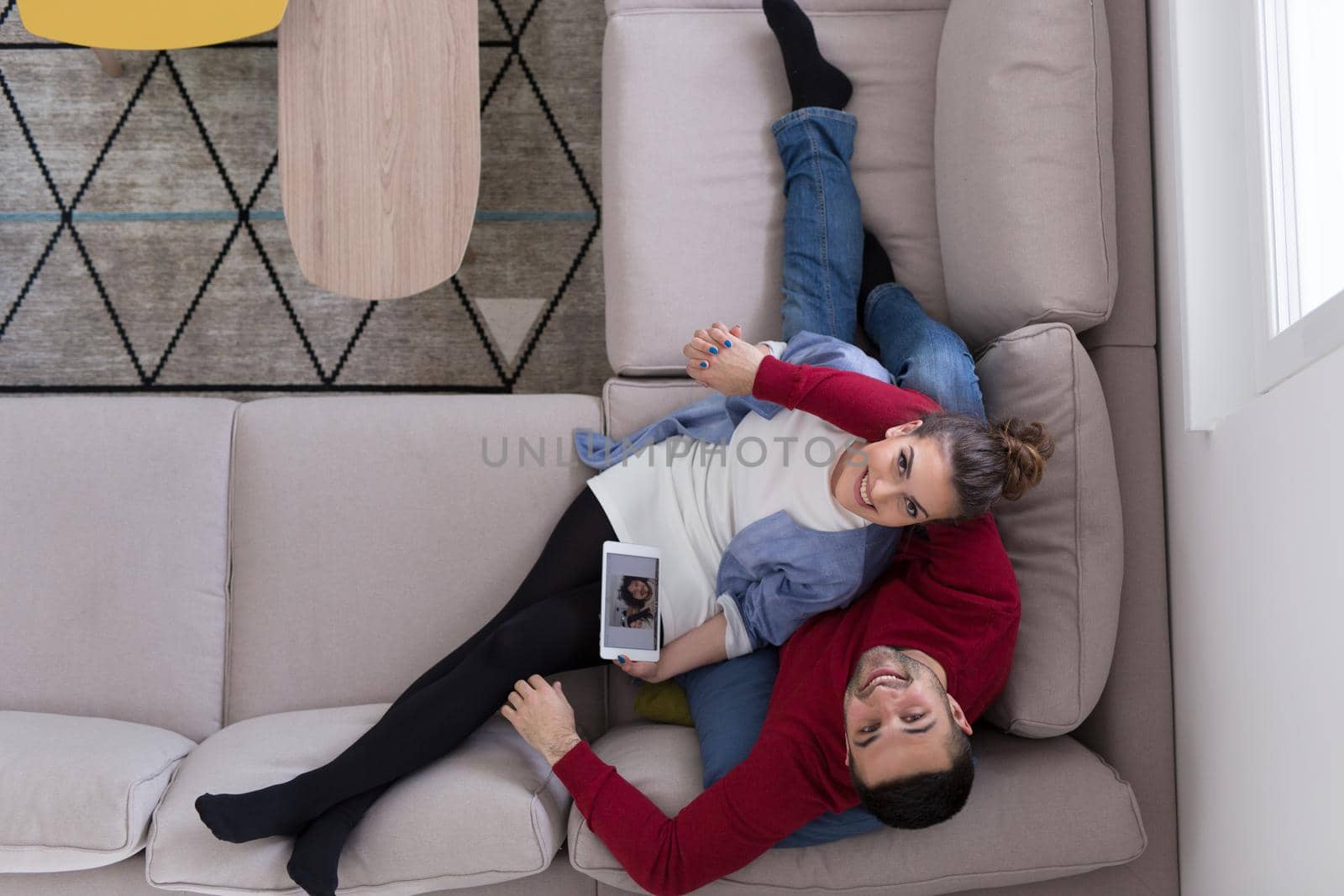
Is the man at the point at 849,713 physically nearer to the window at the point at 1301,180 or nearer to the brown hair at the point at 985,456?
the brown hair at the point at 985,456

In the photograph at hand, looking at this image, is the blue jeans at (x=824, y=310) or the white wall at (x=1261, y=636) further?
the blue jeans at (x=824, y=310)

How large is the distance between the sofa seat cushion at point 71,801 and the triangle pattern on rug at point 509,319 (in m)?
1.14

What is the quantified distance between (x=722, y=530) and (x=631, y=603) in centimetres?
22

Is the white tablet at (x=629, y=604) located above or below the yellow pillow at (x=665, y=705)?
above

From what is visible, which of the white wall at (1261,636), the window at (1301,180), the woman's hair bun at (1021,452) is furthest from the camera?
the woman's hair bun at (1021,452)

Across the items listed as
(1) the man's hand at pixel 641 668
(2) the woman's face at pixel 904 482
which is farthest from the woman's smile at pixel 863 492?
(1) the man's hand at pixel 641 668

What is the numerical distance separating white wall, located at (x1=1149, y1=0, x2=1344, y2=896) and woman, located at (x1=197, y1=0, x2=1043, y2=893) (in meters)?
0.34

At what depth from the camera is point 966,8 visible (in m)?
1.76

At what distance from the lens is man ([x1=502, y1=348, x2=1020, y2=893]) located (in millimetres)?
1345

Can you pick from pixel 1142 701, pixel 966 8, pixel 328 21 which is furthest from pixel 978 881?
pixel 328 21

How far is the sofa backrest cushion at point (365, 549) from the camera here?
68.7 inches

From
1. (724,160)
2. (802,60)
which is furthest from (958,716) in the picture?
(802,60)

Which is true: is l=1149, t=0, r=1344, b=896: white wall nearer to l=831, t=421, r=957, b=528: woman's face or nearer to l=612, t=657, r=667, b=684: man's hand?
l=831, t=421, r=957, b=528: woman's face

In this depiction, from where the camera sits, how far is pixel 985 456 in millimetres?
1417
